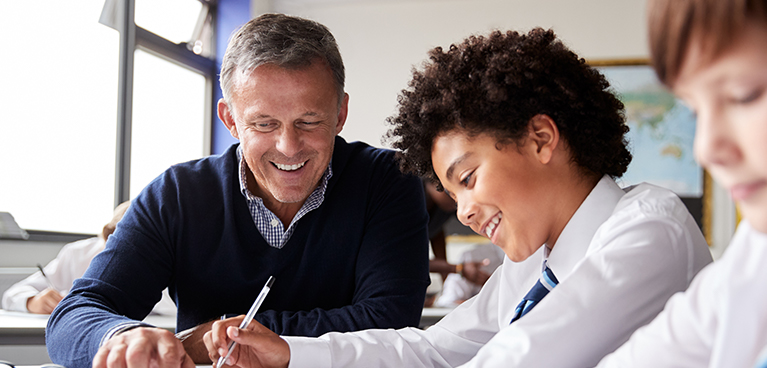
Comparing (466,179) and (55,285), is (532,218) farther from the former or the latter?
(55,285)

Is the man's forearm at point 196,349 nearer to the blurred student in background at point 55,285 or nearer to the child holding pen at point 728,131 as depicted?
the child holding pen at point 728,131

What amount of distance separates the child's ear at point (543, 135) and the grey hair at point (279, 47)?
0.57 metres

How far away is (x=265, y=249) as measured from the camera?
143 cm

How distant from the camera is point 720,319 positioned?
524 mm

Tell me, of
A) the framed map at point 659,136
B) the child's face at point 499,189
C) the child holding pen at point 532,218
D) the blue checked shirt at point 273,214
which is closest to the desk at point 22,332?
the blue checked shirt at point 273,214

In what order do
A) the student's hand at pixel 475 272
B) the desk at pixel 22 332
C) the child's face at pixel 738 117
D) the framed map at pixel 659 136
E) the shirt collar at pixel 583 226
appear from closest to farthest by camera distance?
1. the child's face at pixel 738 117
2. the shirt collar at pixel 583 226
3. the desk at pixel 22 332
4. the student's hand at pixel 475 272
5. the framed map at pixel 659 136

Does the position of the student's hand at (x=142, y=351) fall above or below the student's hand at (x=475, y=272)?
above

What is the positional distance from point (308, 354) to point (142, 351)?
11.0 inches

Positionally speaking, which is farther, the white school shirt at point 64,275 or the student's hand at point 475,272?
the student's hand at point 475,272

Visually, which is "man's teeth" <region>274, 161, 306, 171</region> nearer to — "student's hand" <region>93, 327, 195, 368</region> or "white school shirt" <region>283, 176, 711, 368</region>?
"student's hand" <region>93, 327, 195, 368</region>

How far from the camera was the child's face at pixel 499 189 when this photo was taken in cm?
96

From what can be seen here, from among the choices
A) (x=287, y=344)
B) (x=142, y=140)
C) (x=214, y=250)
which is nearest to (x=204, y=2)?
(x=142, y=140)

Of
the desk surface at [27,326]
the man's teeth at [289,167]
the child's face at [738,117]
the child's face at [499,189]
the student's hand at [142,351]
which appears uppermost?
the child's face at [738,117]

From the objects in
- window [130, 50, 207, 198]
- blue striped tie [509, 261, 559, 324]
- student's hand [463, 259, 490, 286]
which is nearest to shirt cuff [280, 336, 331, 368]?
blue striped tie [509, 261, 559, 324]
